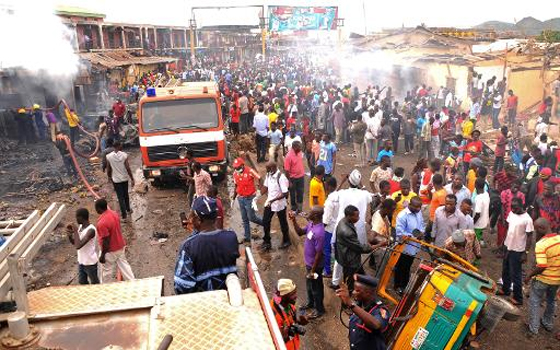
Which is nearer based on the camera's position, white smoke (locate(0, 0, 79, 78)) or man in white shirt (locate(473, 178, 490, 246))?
man in white shirt (locate(473, 178, 490, 246))

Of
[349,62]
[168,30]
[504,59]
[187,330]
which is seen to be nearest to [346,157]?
[504,59]

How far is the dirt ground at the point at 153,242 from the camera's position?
5.30 meters

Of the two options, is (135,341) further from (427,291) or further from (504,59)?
(504,59)

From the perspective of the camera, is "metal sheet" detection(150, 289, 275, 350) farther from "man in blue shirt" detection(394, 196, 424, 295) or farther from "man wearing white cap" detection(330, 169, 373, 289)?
"man in blue shirt" detection(394, 196, 424, 295)

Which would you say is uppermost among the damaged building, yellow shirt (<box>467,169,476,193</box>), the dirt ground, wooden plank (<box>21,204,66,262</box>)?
the damaged building

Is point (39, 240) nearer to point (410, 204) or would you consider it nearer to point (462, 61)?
point (410, 204)

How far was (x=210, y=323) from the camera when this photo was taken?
8.00 ft

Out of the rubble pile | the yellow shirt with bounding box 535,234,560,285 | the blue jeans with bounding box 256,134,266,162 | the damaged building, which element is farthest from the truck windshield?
the damaged building

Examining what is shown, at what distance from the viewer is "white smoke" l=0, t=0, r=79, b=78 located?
14914mm

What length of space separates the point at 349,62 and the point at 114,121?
15.6 m

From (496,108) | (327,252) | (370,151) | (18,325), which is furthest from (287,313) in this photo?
(496,108)

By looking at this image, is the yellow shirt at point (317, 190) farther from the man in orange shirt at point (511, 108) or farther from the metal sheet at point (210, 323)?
the man in orange shirt at point (511, 108)

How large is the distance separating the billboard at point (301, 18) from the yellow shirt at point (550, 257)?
1069 inches

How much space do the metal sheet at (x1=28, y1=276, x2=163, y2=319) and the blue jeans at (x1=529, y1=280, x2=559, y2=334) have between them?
4267mm
